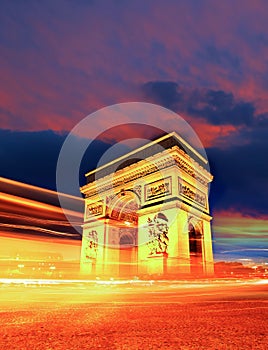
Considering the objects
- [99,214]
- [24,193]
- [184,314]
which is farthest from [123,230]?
[184,314]

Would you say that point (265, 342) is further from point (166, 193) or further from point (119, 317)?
point (166, 193)

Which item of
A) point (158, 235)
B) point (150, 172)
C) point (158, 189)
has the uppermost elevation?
point (150, 172)

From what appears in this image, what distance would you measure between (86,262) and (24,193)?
14072 millimetres

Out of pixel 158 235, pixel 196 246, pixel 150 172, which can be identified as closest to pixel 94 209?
pixel 150 172

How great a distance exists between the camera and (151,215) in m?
18.2

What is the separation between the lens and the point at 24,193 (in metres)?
10.2

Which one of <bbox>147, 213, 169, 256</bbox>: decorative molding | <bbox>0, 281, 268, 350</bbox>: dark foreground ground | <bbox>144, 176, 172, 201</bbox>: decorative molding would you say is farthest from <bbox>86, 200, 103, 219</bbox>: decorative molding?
<bbox>0, 281, 268, 350</bbox>: dark foreground ground

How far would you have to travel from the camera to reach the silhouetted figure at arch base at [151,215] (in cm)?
1667

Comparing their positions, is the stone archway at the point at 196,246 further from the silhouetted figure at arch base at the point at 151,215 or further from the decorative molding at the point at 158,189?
the decorative molding at the point at 158,189

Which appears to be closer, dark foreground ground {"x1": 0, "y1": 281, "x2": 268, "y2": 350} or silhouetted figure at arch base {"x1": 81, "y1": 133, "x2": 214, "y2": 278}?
dark foreground ground {"x1": 0, "y1": 281, "x2": 268, "y2": 350}

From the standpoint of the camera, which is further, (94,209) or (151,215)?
(94,209)

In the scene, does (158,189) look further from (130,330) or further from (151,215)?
(130,330)

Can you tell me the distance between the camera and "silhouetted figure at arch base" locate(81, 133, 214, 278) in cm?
1667

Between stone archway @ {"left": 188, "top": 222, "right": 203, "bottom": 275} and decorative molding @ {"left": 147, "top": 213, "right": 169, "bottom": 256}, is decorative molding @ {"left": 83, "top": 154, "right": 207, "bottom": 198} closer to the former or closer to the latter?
decorative molding @ {"left": 147, "top": 213, "right": 169, "bottom": 256}
